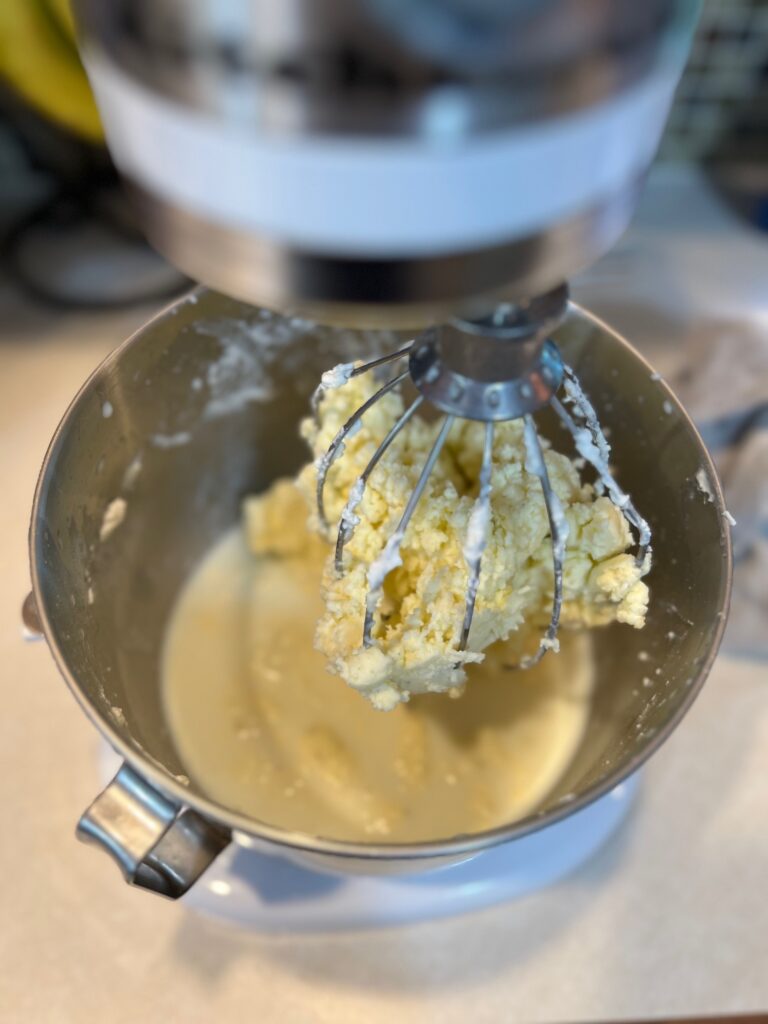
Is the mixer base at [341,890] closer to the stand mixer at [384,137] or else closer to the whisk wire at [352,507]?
the whisk wire at [352,507]

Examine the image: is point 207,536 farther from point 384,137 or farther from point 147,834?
point 384,137

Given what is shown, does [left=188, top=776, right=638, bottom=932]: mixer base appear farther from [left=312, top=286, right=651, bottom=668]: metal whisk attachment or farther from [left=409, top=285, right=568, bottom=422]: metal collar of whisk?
[left=409, top=285, right=568, bottom=422]: metal collar of whisk

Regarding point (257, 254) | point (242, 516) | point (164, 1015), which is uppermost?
point (257, 254)

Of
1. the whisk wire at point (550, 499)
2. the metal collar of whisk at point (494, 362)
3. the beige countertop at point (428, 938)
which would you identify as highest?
the metal collar of whisk at point (494, 362)

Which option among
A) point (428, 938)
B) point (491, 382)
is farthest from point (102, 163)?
point (428, 938)

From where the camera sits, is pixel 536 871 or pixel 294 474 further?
pixel 294 474

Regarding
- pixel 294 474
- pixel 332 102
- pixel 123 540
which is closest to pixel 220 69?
pixel 332 102

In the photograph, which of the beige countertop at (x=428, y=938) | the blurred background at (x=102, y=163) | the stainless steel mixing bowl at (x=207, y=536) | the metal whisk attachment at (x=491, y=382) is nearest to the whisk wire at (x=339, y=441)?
the metal whisk attachment at (x=491, y=382)

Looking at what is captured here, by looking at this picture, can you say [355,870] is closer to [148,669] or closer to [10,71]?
[148,669]
